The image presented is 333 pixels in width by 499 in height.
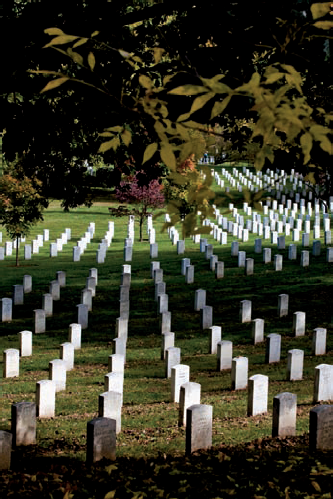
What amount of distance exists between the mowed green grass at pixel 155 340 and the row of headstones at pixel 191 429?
1.40ft

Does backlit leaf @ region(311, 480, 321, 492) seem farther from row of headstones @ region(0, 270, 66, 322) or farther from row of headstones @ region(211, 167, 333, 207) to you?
row of headstones @ region(211, 167, 333, 207)

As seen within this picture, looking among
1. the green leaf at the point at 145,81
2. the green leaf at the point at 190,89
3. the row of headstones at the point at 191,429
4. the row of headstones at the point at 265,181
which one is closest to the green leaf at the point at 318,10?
the green leaf at the point at 190,89

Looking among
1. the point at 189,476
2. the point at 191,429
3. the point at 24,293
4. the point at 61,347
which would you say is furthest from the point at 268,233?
the point at 189,476

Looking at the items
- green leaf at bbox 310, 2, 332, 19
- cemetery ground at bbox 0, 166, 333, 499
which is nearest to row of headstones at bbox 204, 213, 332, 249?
cemetery ground at bbox 0, 166, 333, 499

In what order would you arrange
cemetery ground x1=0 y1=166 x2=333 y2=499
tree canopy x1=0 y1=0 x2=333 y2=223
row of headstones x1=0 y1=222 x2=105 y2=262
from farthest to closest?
row of headstones x1=0 y1=222 x2=105 y2=262 → tree canopy x1=0 y1=0 x2=333 y2=223 → cemetery ground x1=0 y1=166 x2=333 y2=499

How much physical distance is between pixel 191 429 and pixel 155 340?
8356 mm

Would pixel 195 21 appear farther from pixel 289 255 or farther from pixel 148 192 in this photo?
pixel 148 192

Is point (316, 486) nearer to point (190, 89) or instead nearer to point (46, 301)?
point (190, 89)

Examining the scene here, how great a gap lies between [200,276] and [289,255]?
342cm

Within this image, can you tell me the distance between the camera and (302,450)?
8.45 metres

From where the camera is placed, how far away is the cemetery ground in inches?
296

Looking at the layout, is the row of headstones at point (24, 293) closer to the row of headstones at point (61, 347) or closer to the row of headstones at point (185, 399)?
the row of headstones at point (61, 347)

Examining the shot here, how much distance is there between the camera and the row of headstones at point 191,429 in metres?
8.25

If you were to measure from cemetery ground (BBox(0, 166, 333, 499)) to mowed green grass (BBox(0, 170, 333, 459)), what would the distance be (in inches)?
1.0
